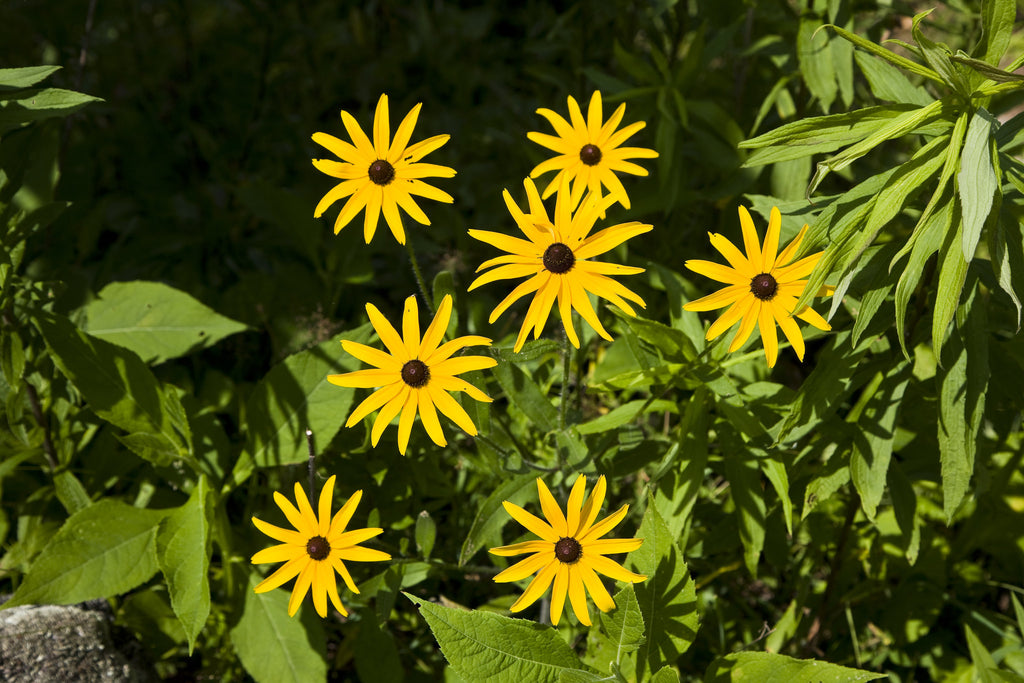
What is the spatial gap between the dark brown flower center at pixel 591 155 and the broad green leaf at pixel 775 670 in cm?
119

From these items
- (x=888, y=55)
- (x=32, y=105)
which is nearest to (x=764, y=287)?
(x=888, y=55)

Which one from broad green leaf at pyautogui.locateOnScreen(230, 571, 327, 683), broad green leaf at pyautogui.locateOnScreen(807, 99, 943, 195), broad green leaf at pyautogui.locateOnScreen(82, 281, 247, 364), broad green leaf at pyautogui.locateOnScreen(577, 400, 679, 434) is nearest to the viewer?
broad green leaf at pyautogui.locateOnScreen(807, 99, 943, 195)

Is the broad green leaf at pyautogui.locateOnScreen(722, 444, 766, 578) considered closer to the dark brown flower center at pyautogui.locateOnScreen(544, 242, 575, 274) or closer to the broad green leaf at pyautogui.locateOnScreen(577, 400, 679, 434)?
the broad green leaf at pyautogui.locateOnScreen(577, 400, 679, 434)

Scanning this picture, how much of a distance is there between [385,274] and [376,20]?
4.66ft

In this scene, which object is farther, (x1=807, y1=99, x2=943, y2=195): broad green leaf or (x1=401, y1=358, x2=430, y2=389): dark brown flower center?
(x1=401, y1=358, x2=430, y2=389): dark brown flower center

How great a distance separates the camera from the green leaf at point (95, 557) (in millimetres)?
2080

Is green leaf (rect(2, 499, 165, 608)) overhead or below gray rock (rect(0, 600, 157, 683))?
overhead

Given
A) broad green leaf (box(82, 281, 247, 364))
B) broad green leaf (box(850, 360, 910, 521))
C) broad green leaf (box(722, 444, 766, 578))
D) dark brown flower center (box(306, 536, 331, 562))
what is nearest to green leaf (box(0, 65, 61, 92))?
broad green leaf (box(82, 281, 247, 364))

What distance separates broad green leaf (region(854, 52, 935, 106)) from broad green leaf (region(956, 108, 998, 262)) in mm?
484

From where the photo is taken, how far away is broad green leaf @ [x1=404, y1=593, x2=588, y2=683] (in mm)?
1756

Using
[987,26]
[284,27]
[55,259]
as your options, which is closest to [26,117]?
[55,259]

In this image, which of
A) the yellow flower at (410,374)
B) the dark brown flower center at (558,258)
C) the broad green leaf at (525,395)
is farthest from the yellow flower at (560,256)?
the broad green leaf at (525,395)

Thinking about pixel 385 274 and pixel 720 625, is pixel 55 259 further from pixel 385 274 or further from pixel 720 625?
pixel 720 625

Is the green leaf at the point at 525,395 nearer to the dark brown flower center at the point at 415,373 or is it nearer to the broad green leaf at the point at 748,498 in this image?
the dark brown flower center at the point at 415,373
